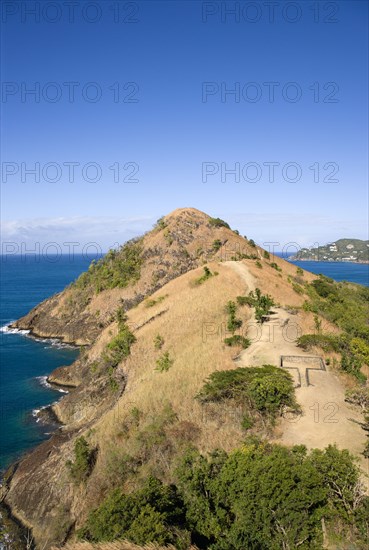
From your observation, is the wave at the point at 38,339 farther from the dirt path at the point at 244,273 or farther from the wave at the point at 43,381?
the dirt path at the point at 244,273

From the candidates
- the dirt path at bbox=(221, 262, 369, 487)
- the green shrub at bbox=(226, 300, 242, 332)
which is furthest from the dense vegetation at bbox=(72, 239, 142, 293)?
the dirt path at bbox=(221, 262, 369, 487)

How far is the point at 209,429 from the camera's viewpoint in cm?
2711

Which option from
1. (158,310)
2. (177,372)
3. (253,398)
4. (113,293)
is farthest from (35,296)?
(253,398)

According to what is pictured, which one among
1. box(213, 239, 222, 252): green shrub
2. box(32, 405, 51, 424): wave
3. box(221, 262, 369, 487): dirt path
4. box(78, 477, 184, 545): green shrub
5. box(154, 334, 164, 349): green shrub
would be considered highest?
box(213, 239, 222, 252): green shrub

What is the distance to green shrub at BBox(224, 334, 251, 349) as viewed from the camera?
3685 centimetres

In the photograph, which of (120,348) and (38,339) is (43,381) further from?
(38,339)

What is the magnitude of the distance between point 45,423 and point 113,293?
126 feet

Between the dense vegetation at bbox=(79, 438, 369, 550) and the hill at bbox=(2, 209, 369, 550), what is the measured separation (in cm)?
6

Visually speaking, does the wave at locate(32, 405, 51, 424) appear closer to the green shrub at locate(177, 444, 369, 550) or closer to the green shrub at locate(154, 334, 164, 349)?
the green shrub at locate(154, 334, 164, 349)

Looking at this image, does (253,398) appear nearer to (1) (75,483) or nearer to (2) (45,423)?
(1) (75,483)

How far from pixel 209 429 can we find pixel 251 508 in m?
10.6

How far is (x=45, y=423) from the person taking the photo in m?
39.7

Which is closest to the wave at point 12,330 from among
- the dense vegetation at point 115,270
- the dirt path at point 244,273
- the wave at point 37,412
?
the dense vegetation at point 115,270

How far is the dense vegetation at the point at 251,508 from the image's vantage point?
625 inches
